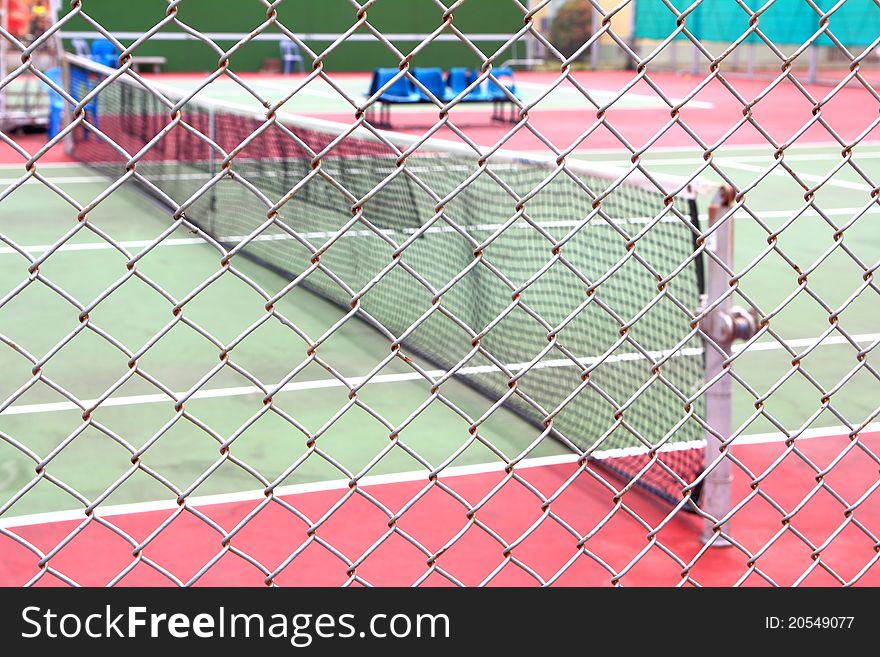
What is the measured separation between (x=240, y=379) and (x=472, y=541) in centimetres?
225

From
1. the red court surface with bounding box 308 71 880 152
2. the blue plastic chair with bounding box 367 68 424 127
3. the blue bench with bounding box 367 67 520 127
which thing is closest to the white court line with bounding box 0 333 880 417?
the red court surface with bounding box 308 71 880 152

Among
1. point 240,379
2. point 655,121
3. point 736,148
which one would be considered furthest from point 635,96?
point 240,379

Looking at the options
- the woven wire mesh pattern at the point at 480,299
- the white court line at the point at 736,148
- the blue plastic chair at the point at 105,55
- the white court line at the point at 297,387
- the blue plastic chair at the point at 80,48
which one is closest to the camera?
the woven wire mesh pattern at the point at 480,299

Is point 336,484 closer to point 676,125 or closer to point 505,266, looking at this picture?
point 505,266

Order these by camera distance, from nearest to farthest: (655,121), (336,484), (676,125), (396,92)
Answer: (336,484), (676,125), (396,92), (655,121)

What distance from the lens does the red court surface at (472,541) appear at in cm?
376

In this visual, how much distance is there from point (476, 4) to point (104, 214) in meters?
21.4

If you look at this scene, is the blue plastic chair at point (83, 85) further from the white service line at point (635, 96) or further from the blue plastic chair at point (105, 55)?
the white service line at point (635, 96)

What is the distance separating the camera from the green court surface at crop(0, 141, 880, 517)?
15.3ft

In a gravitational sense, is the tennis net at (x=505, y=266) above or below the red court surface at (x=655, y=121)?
above

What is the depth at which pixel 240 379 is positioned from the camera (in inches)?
232

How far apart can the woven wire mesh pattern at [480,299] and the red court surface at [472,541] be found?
1.6 inches

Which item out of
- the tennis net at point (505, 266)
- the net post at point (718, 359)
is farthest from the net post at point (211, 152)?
the net post at point (718, 359)
